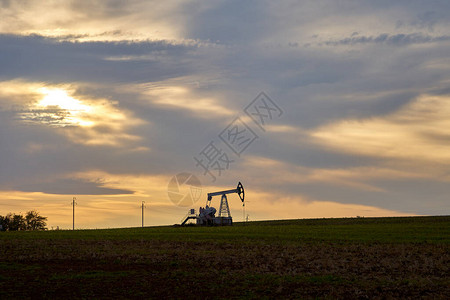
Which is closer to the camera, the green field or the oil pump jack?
the green field

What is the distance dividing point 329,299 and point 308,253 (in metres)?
18.4

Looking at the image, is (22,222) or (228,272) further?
(22,222)

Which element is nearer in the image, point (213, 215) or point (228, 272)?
point (228, 272)

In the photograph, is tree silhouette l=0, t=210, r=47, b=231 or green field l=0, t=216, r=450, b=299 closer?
green field l=0, t=216, r=450, b=299

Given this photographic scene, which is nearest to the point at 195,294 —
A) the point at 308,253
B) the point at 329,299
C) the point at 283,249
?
the point at 329,299

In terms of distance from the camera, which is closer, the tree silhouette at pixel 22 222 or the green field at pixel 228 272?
the green field at pixel 228 272

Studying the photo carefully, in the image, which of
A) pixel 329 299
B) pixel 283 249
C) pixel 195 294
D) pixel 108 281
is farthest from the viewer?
pixel 283 249

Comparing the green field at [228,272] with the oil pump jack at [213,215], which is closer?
the green field at [228,272]

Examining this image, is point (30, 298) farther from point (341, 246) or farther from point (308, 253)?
point (341, 246)

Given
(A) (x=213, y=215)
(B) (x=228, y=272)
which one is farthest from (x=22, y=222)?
(B) (x=228, y=272)

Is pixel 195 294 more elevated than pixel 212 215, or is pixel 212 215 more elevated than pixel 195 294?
pixel 212 215

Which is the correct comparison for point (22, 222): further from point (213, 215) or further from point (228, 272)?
point (228, 272)

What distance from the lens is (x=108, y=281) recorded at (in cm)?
2789

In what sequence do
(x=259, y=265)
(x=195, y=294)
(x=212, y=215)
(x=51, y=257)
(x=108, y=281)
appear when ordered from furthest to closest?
(x=212, y=215)
(x=51, y=257)
(x=259, y=265)
(x=108, y=281)
(x=195, y=294)
